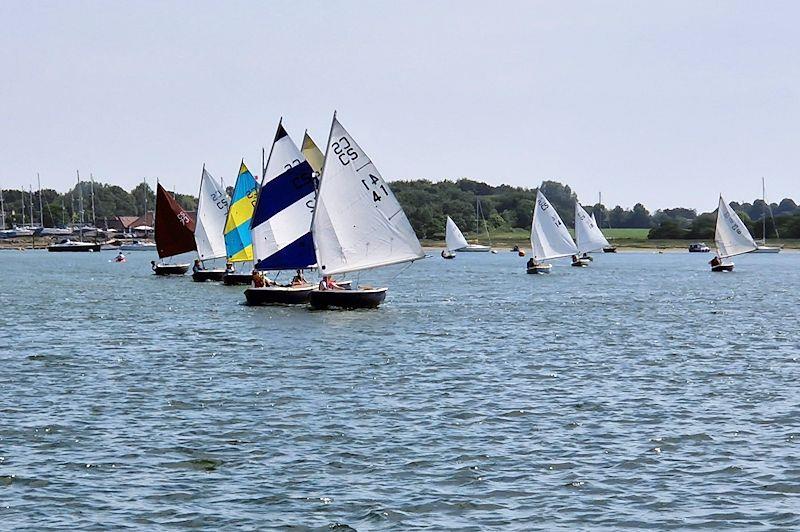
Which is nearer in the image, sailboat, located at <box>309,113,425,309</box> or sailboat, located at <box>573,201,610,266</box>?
sailboat, located at <box>309,113,425,309</box>

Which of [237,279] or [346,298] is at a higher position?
[237,279]

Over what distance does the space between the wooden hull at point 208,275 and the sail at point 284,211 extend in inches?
1207

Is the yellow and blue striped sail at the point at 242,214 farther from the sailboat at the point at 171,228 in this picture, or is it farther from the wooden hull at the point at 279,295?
the wooden hull at the point at 279,295

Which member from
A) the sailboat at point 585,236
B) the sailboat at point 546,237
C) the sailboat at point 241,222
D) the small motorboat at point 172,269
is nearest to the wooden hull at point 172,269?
the small motorboat at point 172,269

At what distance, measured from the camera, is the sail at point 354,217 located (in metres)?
63.8

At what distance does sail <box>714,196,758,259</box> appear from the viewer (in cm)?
12544

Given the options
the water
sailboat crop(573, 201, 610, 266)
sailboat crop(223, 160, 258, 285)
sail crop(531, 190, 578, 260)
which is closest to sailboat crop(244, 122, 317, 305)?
the water

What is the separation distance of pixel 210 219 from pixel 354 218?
44.8m

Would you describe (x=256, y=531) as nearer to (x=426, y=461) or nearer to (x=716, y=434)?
(x=426, y=461)

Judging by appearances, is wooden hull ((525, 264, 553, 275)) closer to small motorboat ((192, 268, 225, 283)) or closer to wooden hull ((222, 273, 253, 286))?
small motorboat ((192, 268, 225, 283))

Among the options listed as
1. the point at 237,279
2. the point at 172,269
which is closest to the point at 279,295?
the point at 237,279

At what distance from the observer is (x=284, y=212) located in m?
71.1

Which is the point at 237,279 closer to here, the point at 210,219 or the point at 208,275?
the point at 208,275

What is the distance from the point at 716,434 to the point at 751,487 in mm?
4954
